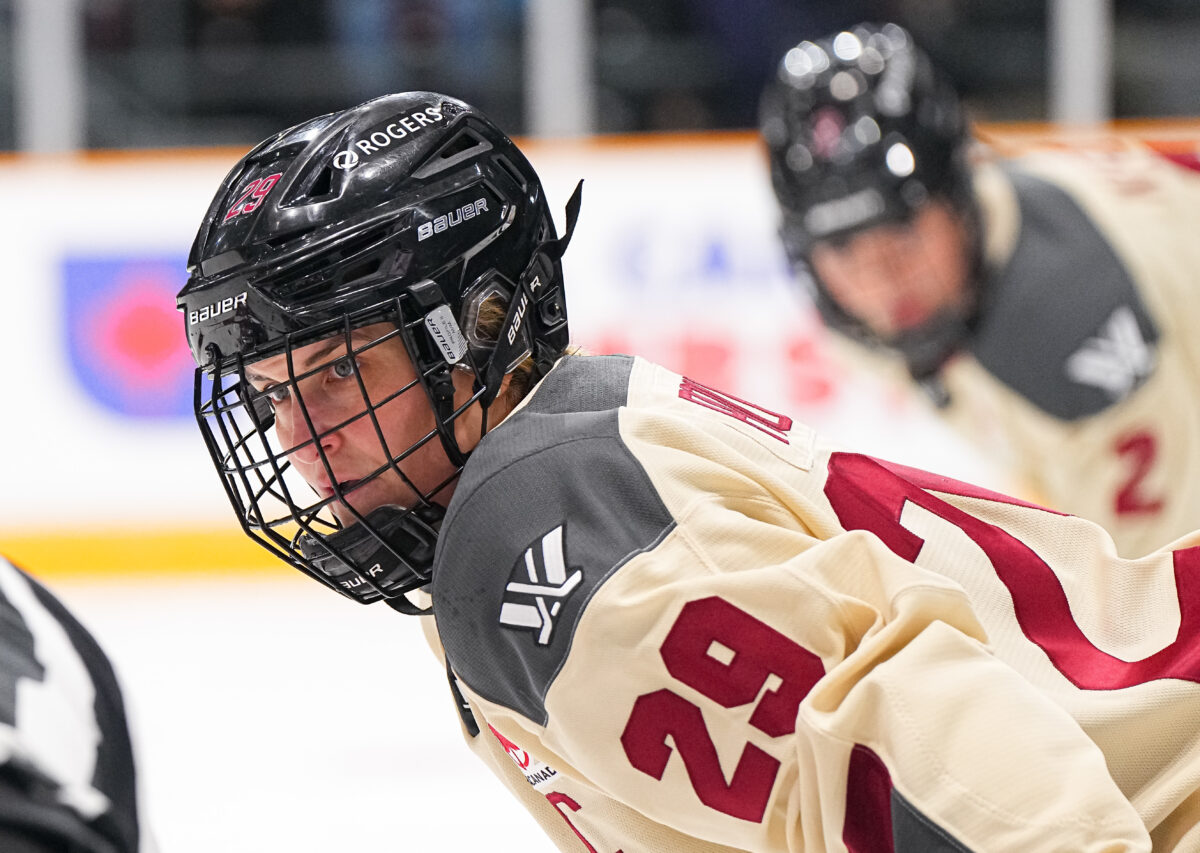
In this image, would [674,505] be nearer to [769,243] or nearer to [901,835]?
[901,835]

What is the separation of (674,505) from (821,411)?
405 cm

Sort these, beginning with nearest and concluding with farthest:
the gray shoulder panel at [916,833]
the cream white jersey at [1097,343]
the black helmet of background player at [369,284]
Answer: the gray shoulder panel at [916,833] → the black helmet of background player at [369,284] → the cream white jersey at [1097,343]

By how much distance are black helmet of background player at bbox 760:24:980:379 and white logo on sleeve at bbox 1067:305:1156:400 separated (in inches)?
10.8

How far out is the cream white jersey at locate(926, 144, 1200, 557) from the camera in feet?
10.8

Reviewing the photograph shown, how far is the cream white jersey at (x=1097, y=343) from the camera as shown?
129 inches

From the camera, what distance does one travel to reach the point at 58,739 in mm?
854

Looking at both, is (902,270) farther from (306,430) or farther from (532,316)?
(306,430)

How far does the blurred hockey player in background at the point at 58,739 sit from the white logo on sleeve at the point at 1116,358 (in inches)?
108

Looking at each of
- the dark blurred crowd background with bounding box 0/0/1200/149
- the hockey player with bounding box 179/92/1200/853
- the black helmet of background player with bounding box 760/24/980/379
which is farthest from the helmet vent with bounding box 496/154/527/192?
the dark blurred crowd background with bounding box 0/0/1200/149

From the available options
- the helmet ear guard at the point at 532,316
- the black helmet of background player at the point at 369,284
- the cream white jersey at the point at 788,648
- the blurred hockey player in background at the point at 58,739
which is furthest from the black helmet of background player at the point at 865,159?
the blurred hockey player in background at the point at 58,739

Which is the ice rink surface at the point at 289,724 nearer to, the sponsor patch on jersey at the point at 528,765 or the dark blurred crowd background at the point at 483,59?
the sponsor patch on jersey at the point at 528,765

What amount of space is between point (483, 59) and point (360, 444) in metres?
4.52

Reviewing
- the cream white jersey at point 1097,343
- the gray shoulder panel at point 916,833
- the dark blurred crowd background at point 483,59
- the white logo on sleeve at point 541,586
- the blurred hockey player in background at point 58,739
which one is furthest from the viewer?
the dark blurred crowd background at point 483,59

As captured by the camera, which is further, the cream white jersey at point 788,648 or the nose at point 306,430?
the nose at point 306,430
